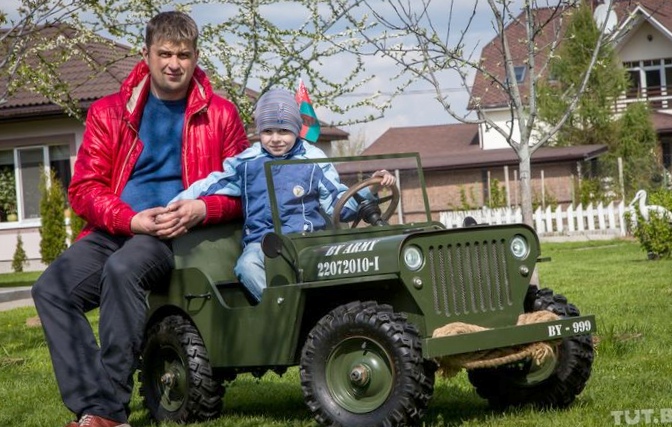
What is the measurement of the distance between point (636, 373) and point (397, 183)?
1.84 metres

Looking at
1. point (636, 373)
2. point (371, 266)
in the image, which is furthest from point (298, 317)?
point (636, 373)

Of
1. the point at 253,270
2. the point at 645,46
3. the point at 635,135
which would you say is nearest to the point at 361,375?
the point at 253,270

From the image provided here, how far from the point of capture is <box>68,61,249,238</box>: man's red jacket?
5.56 meters

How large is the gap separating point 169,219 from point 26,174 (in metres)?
23.2

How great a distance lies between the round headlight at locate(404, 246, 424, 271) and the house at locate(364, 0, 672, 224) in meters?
25.5

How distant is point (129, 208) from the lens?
18.3 feet

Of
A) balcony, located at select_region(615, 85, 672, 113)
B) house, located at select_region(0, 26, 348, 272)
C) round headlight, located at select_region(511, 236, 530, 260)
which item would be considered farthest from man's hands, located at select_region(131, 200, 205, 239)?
balcony, located at select_region(615, 85, 672, 113)

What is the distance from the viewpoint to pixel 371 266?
5191 mm

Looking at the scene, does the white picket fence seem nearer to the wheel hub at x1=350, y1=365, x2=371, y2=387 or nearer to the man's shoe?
the wheel hub at x1=350, y1=365, x2=371, y2=387

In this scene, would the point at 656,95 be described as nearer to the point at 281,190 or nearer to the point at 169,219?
the point at 281,190

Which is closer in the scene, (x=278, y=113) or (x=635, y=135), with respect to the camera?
(x=278, y=113)

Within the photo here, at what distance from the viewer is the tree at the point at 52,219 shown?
2552cm

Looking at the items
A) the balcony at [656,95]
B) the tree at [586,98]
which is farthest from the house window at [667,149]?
the tree at [586,98]

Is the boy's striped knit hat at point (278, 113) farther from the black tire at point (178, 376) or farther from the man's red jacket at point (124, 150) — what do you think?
the black tire at point (178, 376)
